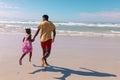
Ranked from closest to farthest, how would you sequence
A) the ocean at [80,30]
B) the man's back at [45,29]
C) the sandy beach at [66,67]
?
the sandy beach at [66,67]
the man's back at [45,29]
the ocean at [80,30]

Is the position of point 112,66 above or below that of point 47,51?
below

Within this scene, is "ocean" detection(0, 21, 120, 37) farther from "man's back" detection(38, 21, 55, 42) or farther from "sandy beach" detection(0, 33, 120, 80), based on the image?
"man's back" detection(38, 21, 55, 42)

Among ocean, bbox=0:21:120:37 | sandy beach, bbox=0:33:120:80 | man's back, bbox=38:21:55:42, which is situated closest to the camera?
sandy beach, bbox=0:33:120:80

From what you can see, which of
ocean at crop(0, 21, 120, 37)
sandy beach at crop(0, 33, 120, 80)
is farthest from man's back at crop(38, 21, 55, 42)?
ocean at crop(0, 21, 120, 37)

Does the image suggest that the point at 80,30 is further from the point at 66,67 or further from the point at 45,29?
the point at 45,29

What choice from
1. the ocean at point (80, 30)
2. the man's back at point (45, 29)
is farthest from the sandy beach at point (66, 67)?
the ocean at point (80, 30)

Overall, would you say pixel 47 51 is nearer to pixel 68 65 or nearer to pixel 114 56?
pixel 68 65

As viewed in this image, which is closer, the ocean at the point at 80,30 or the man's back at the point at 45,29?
the man's back at the point at 45,29

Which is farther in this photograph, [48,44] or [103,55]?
[103,55]

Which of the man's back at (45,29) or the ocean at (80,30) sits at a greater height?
the man's back at (45,29)

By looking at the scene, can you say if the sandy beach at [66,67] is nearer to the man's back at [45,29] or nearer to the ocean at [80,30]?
the man's back at [45,29]

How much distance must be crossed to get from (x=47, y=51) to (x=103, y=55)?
10.5 ft

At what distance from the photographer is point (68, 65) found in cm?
772

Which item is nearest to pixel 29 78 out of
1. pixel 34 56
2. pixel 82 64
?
pixel 82 64
